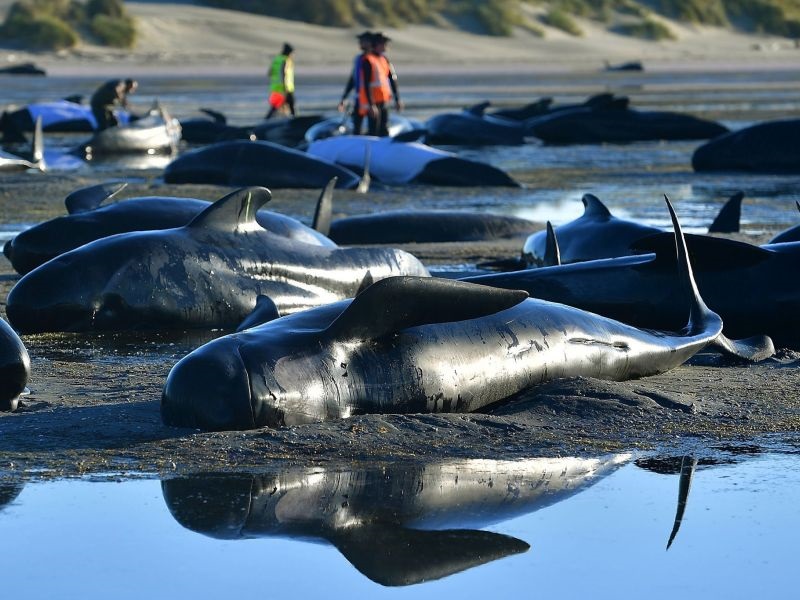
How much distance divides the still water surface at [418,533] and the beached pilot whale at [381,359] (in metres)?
0.44

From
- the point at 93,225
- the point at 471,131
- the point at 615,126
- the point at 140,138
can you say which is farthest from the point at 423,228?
the point at 615,126

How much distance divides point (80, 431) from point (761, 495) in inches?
89.3

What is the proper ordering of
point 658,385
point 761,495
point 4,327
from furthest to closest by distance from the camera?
point 658,385
point 4,327
point 761,495

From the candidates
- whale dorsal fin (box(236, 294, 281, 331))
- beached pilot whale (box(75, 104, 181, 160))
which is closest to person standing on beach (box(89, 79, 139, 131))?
beached pilot whale (box(75, 104, 181, 160))

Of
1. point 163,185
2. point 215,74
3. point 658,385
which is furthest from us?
point 215,74

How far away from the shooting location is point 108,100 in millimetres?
24750

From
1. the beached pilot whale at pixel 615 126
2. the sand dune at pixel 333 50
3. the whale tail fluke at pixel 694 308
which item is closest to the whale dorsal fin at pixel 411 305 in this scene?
the whale tail fluke at pixel 694 308

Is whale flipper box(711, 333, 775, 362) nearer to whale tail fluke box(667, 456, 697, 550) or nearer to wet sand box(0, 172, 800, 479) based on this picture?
wet sand box(0, 172, 800, 479)

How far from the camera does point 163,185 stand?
16.9 metres

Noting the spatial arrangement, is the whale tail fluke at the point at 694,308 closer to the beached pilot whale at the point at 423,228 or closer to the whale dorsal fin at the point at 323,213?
the whale dorsal fin at the point at 323,213

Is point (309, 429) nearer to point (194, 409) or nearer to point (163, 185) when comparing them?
point (194, 409)

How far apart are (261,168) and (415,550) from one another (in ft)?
39.9

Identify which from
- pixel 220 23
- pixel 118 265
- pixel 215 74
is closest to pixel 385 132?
pixel 118 265

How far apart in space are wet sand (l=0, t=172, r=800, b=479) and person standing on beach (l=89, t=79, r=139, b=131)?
1808 cm
